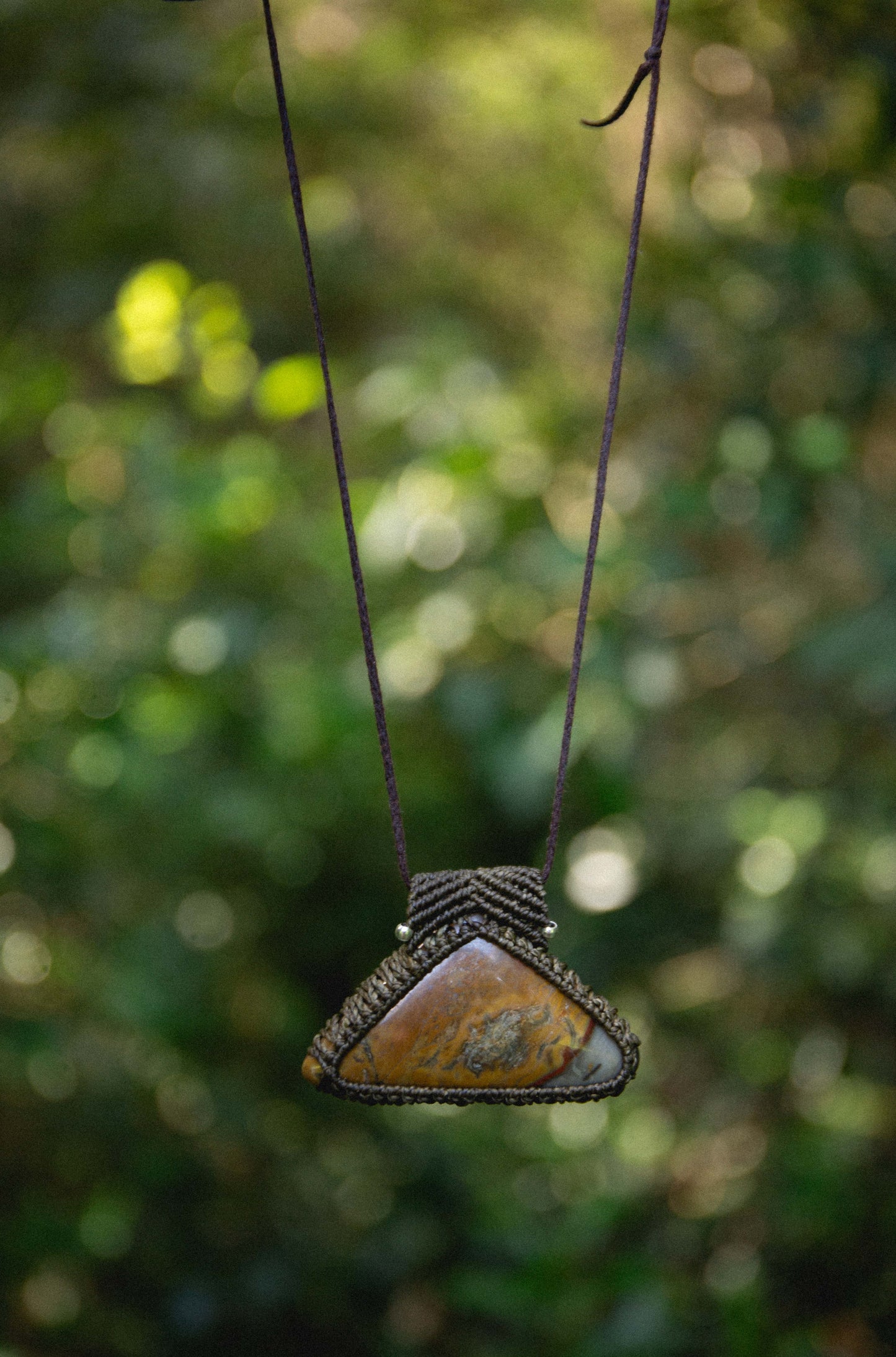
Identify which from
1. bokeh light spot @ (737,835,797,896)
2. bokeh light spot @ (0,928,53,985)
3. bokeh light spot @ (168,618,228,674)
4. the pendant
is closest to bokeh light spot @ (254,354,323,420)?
bokeh light spot @ (168,618,228,674)

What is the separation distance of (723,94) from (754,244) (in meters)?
0.83

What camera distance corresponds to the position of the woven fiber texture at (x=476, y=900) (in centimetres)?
86

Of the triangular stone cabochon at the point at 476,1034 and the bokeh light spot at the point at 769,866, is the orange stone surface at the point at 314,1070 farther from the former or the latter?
the bokeh light spot at the point at 769,866

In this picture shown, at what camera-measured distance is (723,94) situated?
99.7 inches

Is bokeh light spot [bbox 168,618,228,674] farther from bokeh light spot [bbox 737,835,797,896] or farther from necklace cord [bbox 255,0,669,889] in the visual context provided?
bokeh light spot [bbox 737,835,797,896]

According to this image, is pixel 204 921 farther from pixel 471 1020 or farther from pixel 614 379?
pixel 614 379

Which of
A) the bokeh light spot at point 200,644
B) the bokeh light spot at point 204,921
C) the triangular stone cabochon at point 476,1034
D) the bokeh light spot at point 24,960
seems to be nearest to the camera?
the triangular stone cabochon at point 476,1034

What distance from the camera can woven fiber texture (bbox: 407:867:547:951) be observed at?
857 millimetres

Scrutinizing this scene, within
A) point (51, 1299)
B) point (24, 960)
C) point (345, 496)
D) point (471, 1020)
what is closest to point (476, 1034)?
point (471, 1020)

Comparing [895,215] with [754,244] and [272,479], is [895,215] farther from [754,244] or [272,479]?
[272,479]

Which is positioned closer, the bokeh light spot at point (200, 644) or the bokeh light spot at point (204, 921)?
the bokeh light spot at point (200, 644)

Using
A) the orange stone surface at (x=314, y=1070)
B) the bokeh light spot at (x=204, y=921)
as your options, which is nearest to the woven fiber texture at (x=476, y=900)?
the orange stone surface at (x=314, y=1070)

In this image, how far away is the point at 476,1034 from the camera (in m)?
0.84

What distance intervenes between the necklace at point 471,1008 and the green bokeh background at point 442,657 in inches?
31.0
